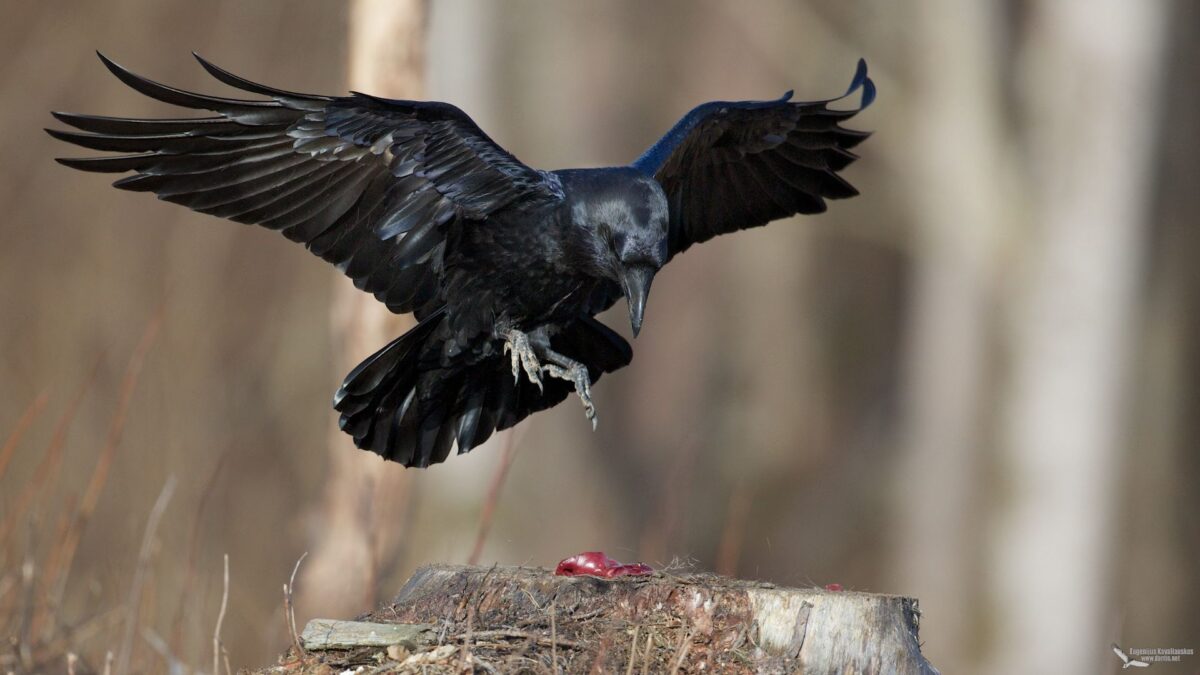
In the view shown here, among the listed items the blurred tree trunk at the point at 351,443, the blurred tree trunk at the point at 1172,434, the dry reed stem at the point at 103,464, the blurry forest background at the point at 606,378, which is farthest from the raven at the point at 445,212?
the blurred tree trunk at the point at 1172,434

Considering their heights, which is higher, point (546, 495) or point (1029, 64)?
point (1029, 64)

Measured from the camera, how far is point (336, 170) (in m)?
3.66

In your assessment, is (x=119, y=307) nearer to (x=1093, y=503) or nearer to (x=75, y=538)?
(x=75, y=538)

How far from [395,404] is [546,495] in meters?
3.62

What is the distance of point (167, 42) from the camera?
40.3ft

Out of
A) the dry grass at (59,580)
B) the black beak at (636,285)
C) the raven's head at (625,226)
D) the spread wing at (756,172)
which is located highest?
the spread wing at (756,172)

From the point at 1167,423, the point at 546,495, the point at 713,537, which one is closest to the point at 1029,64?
the point at 546,495

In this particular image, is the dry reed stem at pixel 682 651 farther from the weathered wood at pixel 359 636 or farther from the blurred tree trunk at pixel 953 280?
the blurred tree trunk at pixel 953 280

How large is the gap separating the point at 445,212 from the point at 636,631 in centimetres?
158

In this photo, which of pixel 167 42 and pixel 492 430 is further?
pixel 167 42

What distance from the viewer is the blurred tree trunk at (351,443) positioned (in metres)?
6.40

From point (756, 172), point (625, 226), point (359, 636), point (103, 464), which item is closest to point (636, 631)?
point (359, 636)

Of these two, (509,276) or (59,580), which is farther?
(59,580)

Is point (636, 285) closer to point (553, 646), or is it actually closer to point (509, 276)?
point (509, 276)
